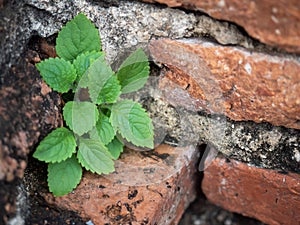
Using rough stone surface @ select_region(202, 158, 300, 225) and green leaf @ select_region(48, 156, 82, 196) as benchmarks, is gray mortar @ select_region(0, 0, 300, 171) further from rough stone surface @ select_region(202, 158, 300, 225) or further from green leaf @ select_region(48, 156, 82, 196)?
green leaf @ select_region(48, 156, 82, 196)

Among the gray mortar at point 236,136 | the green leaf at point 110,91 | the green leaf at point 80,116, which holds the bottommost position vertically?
the gray mortar at point 236,136

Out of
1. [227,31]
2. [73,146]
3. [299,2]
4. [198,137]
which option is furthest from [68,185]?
[299,2]

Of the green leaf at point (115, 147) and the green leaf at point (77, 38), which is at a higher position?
the green leaf at point (77, 38)

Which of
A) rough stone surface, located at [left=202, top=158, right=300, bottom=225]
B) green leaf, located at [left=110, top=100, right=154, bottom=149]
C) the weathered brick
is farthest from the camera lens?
rough stone surface, located at [left=202, top=158, right=300, bottom=225]

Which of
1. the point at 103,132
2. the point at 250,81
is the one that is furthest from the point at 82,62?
the point at 250,81

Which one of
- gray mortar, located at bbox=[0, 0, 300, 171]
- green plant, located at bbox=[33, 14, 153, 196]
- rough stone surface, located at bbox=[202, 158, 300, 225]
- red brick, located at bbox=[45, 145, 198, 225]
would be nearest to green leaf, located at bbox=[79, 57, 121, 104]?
green plant, located at bbox=[33, 14, 153, 196]

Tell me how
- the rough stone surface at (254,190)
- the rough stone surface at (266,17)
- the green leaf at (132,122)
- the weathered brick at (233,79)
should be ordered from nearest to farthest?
the rough stone surface at (266,17) < the weathered brick at (233,79) < the green leaf at (132,122) < the rough stone surface at (254,190)

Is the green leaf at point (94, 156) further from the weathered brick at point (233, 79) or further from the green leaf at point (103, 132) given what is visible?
the weathered brick at point (233, 79)

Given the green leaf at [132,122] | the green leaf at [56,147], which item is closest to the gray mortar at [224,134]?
the green leaf at [132,122]
